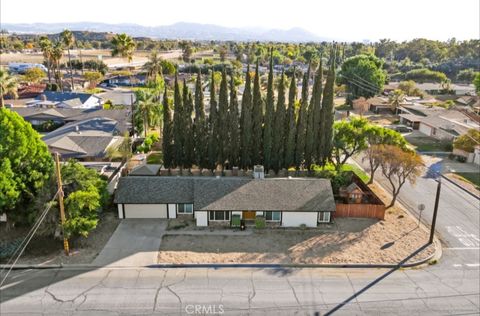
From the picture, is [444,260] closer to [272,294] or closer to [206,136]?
[272,294]

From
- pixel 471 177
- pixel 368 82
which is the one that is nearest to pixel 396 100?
pixel 368 82

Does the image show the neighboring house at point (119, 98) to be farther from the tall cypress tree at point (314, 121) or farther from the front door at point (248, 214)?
the front door at point (248, 214)

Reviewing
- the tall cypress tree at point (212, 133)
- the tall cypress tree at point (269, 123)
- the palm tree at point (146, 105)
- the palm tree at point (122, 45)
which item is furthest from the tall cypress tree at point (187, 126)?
the palm tree at point (122, 45)

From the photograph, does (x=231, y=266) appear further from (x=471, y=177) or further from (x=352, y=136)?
(x=471, y=177)

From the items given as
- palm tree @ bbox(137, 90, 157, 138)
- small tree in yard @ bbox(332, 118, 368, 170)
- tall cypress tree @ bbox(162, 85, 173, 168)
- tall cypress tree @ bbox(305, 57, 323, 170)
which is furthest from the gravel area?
palm tree @ bbox(137, 90, 157, 138)

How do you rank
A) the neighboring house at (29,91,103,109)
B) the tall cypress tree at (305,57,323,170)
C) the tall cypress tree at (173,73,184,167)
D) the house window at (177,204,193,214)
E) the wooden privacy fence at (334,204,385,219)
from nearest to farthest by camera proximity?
the house window at (177,204,193,214)
the wooden privacy fence at (334,204,385,219)
the tall cypress tree at (173,73,184,167)
the tall cypress tree at (305,57,323,170)
the neighboring house at (29,91,103,109)

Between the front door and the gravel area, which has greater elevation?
the front door

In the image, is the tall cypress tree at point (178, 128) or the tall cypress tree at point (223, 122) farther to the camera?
the tall cypress tree at point (178, 128)

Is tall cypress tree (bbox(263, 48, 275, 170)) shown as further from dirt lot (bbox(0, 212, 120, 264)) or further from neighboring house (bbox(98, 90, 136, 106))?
neighboring house (bbox(98, 90, 136, 106))
